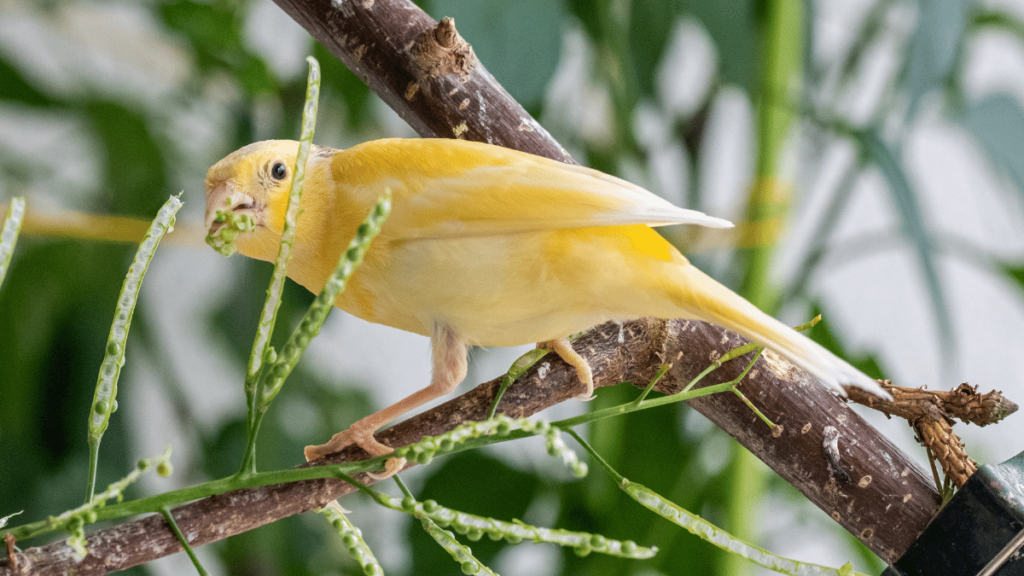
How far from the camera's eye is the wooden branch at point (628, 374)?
0.45m

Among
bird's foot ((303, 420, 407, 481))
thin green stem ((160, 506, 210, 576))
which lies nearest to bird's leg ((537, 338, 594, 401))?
bird's foot ((303, 420, 407, 481))

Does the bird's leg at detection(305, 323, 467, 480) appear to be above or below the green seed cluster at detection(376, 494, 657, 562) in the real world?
above

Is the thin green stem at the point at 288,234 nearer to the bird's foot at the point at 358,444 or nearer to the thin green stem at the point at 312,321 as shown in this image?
the thin green stem at the point at 312,321

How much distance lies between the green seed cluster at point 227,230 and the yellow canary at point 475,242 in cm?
1

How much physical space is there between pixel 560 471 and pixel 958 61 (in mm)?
751

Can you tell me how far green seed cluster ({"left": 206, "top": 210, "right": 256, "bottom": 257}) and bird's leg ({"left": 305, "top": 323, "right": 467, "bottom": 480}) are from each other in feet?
0.34

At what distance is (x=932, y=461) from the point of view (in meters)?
0.45

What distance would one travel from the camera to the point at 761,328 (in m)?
0.30

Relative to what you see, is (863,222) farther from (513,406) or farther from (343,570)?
(513,406)

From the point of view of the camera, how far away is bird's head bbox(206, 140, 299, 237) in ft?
1.22

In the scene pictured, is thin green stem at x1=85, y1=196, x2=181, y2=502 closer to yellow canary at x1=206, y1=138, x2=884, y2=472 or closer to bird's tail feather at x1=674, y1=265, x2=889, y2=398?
yellow canary at x1=206, y1=138, x2=884, y2=472

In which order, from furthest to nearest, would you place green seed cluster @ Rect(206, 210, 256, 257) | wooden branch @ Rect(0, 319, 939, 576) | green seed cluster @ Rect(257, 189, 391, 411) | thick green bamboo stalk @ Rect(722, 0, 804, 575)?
thick green bamboo stalk @ Rect(722, 0, 804, 575) → wooden branch @ Rect(0, 319, 939, 576) → green seed cluster @ Rect(206, 210, 256, 257) → green seed cluster @ Rect(257, 189, 391, 411)

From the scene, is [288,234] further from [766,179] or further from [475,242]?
[766,179]

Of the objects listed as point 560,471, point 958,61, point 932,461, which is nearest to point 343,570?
point 560,471
